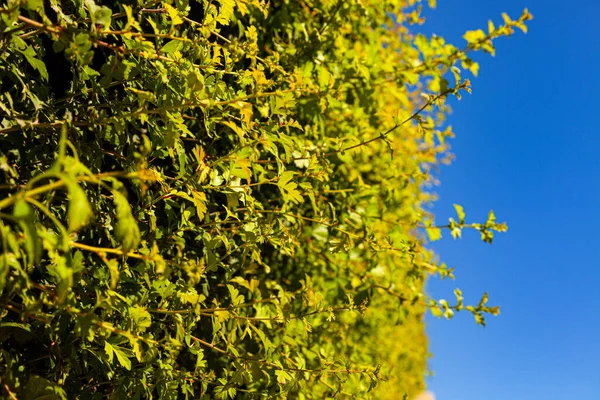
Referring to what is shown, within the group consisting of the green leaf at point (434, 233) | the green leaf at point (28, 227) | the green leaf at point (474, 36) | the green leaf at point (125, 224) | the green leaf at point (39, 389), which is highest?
the green leaf at point (474, 36)

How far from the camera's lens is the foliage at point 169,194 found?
4.09ft

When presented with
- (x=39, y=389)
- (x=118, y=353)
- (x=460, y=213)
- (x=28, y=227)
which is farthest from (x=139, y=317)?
(x=460, y=213)

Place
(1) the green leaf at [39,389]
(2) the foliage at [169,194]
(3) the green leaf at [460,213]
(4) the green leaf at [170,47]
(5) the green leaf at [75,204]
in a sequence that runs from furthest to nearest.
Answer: (3) the green leaf at [460,213] < (4) the green leaf at [170,47] < (1) the green leaf at [39,389] < (2) the foliage at [169,194] < (5) the green leaf at [75,204]

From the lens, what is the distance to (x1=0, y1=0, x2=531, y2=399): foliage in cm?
125

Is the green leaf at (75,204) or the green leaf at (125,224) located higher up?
the green leaf at (125,224)

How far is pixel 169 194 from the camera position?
5.19 feet

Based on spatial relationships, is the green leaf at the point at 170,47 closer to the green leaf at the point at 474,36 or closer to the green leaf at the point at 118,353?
the green leaf at the point at 118,353

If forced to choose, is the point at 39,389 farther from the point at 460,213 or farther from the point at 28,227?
the point at 460,213

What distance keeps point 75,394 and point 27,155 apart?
74 centimetres

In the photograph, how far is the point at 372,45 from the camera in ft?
10.6

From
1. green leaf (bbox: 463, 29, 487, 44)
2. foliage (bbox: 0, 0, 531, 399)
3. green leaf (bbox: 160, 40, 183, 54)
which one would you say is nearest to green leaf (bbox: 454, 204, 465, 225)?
foliage (bbox: 0, 0, 531, 399)

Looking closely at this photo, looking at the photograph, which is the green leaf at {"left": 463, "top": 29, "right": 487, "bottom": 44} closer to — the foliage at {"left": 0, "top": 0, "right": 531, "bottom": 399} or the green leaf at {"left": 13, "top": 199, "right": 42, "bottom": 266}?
the foliage at {"left": 0, "top": 0, "right": 531, "bottom": 399}

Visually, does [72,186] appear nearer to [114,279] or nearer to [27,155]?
[114,279]

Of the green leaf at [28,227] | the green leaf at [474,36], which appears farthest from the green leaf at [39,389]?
the green leaf at [474,36]
